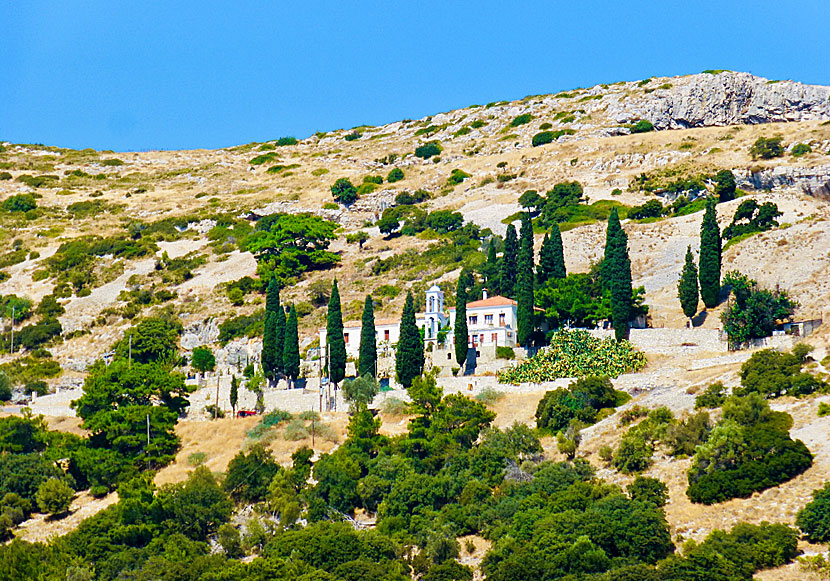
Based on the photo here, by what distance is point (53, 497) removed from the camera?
6238 cm

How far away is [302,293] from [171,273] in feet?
63.4

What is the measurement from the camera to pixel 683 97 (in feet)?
473

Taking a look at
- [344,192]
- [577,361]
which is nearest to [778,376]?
[577,361]

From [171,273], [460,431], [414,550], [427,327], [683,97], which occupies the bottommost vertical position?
[414,550]

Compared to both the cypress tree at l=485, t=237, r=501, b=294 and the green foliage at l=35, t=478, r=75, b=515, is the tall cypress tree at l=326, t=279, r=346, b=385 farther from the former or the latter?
the green foliage at l=35, t=478, r=75, b=515

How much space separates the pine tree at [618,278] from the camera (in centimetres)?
7225

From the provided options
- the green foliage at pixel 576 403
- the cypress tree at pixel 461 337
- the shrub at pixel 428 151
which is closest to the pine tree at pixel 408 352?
the cypress tree at pixel 461 337

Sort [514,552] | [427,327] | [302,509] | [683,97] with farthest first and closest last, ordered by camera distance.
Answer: [683,97]
[427,327]
[302,509]
[514,552]

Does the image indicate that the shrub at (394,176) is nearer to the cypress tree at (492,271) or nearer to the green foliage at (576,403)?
the cypress tree at (492,271)

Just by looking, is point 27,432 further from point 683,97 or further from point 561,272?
point 683,97

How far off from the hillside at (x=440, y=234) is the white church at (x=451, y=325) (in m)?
4.05

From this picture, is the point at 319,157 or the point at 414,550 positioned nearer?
the point at 414,550

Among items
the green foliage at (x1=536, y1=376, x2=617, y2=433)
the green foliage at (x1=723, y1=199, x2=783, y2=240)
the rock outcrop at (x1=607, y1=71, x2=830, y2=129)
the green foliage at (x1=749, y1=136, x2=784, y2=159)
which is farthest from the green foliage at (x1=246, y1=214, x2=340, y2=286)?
the rock outcrop at (x1=607, y1=71, x2=830, y2=129)

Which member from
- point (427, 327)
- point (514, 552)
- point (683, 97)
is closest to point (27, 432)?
point (427, 327)
